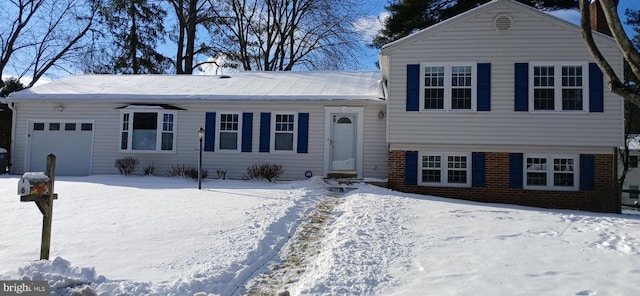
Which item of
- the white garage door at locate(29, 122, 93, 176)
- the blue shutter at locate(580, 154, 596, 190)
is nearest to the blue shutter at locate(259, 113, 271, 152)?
the white garage door at locate(29, 122, 93, 176)

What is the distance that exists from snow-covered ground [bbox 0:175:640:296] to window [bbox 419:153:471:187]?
98.0 inches

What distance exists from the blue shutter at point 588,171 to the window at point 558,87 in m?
1.36

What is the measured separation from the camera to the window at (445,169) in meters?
12.4

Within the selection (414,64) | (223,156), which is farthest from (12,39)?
(414,64)

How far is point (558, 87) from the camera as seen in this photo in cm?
1196

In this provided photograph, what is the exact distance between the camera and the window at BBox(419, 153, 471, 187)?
12.4 metres

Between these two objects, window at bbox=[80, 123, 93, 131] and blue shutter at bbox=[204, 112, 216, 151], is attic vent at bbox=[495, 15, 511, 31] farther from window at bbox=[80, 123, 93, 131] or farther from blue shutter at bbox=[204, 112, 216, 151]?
window at bbox=[80, 123, 93, 131]

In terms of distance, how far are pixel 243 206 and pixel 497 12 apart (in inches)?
344

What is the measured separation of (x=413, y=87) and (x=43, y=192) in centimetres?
967

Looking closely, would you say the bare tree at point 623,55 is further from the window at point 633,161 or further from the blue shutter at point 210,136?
the window at point 633,161

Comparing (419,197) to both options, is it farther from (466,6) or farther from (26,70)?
(26,70)

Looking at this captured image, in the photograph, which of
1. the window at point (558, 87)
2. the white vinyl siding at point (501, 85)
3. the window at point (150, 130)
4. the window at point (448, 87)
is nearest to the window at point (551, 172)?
the white vinyl siding at point (501, 85)

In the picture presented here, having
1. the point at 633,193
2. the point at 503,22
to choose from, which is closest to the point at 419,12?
the point at 503,22

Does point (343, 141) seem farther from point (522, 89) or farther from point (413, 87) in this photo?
point (522, 89)
